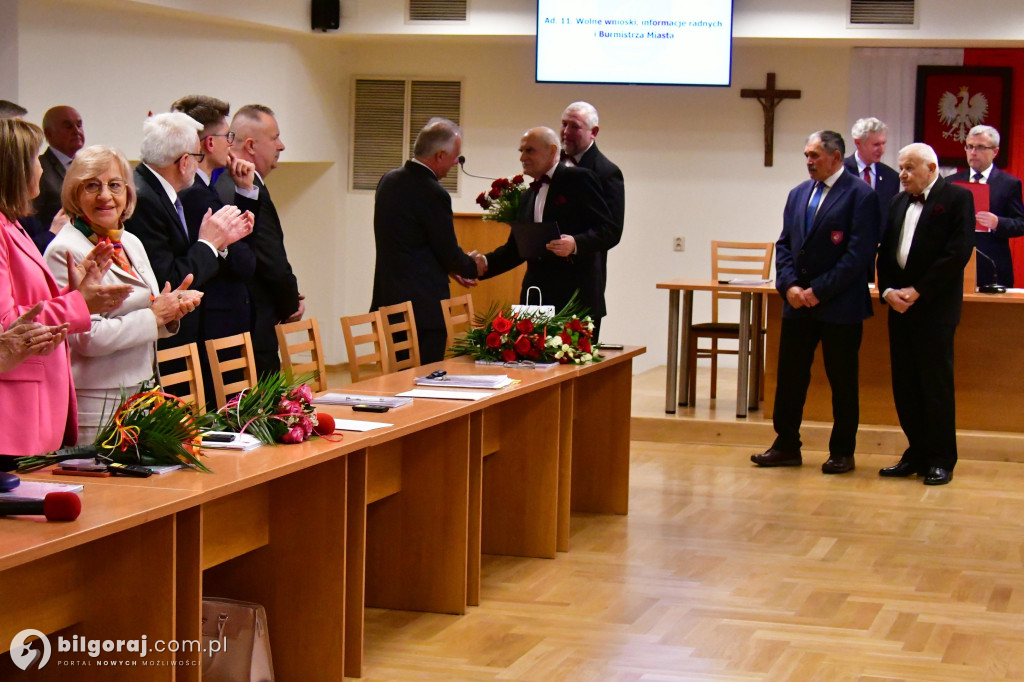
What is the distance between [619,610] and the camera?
4.25m

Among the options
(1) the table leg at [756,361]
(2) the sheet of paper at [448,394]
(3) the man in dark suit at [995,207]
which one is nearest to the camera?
(2) the sheet of paper at [448,394]

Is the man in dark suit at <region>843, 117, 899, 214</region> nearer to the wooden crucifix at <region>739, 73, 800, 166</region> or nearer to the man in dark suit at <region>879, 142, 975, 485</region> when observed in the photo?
the man in dark suit at <region>879, 142, 975, 485</region>

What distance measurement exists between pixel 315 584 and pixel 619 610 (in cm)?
127

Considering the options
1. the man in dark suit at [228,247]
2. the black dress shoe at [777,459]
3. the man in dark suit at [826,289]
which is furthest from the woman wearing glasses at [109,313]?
the black dress shoe at [777,459]

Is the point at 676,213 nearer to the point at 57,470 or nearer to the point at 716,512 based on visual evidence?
the point at 716,512

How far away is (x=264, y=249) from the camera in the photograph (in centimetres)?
469

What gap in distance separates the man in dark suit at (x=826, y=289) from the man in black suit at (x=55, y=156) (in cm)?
375

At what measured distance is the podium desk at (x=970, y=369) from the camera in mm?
7090

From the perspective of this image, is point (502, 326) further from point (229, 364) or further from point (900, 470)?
point (900, 470)

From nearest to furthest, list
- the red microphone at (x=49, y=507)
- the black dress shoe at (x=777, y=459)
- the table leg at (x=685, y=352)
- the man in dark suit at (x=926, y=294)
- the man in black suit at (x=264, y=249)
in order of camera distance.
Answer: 1. the red microphone at (x=49, y=507)
2. the man in black suit at (x=264, y=249)
3. the man in dark suit at (x=926, y=294)
4. the black dress shoe at (x=777, y=459)
5. the table leg at (x=685, y=352)

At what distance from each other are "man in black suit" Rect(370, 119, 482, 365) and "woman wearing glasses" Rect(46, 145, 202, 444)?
88.6 inches

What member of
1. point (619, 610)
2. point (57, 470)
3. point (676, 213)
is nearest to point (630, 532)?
point (619, 610)

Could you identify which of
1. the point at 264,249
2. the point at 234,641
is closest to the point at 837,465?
the point at 264,249

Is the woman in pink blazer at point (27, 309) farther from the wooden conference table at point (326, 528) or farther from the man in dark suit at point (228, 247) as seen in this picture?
the man in dark suit at point (228, 247)
